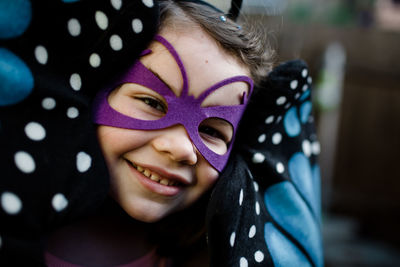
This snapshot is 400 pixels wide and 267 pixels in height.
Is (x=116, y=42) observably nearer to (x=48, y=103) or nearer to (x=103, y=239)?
(x=48, y=103)

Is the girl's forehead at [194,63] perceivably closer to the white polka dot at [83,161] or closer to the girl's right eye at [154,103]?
the girl's right eye at [154,103]

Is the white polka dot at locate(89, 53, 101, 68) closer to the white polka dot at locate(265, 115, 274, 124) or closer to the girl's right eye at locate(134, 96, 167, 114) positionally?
the girl's right eye at locate(134, 96, 167, 114)

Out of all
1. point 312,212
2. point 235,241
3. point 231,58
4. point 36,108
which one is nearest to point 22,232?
point 36,108

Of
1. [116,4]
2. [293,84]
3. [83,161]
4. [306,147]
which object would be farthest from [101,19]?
[306,147]

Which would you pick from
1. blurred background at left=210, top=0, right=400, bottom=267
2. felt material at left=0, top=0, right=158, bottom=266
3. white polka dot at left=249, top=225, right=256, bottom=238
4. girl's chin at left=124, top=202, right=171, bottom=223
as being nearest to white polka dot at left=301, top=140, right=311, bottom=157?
white polka dot at left=249, top=225, right=256, bottom=238

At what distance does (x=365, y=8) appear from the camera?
5.91 m

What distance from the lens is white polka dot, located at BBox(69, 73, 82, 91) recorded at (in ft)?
2.67

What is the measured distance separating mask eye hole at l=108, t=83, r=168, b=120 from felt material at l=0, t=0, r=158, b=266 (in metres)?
0.04

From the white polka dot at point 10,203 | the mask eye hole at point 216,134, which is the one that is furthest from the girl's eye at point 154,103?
the white polka dot at point 10,203

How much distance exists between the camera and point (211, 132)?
1013mm

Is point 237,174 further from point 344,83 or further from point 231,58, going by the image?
point 344,83

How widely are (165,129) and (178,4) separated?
1.17 feet

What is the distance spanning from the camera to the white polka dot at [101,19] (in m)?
0.81

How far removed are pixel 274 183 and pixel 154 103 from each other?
504mm
